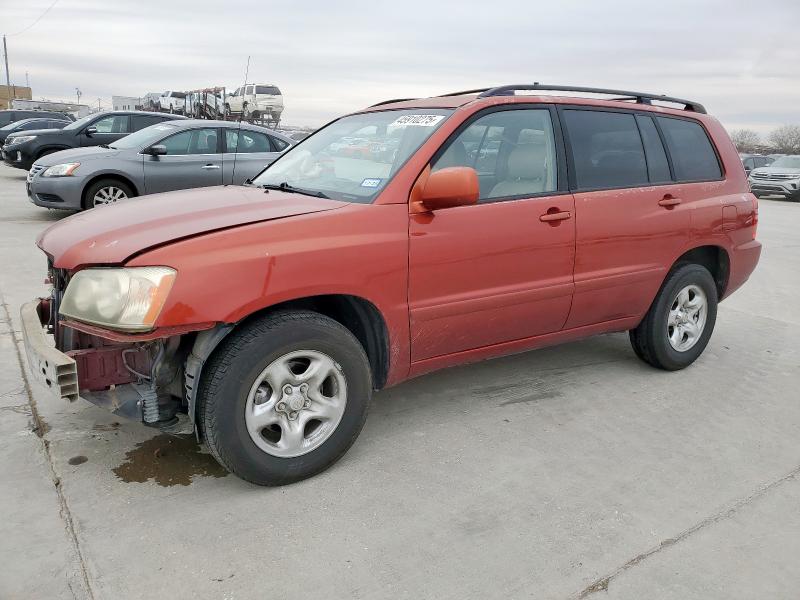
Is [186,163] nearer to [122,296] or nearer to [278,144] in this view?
[278,144]

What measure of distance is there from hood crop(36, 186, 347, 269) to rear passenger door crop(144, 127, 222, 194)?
6.49m

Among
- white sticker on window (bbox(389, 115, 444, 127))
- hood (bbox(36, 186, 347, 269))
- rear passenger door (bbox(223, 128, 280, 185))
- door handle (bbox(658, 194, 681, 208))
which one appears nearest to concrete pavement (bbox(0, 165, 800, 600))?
hood (bbox(36, 186, 347, 269))

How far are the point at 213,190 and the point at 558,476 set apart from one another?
2.32m

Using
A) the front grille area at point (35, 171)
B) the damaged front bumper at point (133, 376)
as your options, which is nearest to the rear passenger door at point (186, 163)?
the front grille area at point (35, 171)

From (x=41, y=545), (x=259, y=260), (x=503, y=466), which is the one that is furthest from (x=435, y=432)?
(x=41, y=545)

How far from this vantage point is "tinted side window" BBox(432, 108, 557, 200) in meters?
3.47

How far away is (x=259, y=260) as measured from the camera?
9.05ft

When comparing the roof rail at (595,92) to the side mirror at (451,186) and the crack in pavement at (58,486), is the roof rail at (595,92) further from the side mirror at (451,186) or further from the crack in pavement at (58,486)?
the crack in pavement at (58,486)

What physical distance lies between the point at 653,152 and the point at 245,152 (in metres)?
7.21

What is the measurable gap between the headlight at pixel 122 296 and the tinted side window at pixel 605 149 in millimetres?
2389

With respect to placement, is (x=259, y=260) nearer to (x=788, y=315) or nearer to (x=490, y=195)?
(x=490, y=195)

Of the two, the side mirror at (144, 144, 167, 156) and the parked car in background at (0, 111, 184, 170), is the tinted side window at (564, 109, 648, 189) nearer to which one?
the side mirror at (144, 144, 167, 156)

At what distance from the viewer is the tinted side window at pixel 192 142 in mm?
9766

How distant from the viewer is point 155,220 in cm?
298
